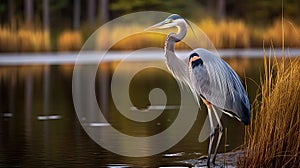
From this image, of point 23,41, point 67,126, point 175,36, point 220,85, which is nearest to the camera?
point 220,85

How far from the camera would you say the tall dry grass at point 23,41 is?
30.0 metres

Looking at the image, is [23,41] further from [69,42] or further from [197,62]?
[197,62]

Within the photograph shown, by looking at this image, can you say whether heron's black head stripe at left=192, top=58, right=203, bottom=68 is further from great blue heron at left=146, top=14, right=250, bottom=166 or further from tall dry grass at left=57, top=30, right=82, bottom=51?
tall dry grass at left=57, top=30, right=82, bottom=51

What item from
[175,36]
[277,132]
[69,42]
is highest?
[175,36]

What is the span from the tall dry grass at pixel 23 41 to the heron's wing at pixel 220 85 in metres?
22.0

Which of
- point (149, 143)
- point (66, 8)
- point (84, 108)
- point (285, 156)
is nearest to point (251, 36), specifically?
point (66, 8)

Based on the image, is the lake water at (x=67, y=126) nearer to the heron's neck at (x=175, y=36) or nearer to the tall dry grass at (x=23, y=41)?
the heron's neck at (x=175, y=36)

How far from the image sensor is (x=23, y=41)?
3056 cm

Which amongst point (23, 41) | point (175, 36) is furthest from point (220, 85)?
point (23, 41)

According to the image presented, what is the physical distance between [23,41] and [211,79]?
Result: 74.6 ft

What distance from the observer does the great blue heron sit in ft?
26.9

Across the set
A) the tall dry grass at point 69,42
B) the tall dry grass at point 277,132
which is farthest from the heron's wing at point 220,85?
the tall dry grass at point 69,42

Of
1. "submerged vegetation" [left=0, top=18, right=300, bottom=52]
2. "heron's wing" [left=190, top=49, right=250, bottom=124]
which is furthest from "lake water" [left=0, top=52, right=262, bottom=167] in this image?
"submerged vegetation" [left=0, top=18, right=300, bottom=52]

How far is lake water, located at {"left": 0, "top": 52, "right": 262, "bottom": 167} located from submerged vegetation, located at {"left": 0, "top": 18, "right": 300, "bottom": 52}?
8187 millimetres
